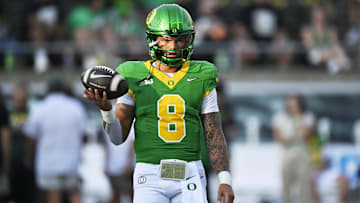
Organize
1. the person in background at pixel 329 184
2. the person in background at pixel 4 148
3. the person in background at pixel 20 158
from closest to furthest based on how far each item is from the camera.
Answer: the person in background at pixel 4 148, the person in background at pixel 20 158, the person in background at pixel 329 184

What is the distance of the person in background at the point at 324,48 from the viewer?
14.2 meters

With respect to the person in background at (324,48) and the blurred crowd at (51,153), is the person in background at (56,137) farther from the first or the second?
A: the person in background at (324,48)

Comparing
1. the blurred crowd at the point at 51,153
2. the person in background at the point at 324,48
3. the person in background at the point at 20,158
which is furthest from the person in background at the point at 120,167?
the person in background at the point at 324,48

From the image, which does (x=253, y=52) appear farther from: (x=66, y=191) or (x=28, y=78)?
(x=66, y=191)

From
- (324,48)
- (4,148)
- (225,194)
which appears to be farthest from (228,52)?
(225,194)

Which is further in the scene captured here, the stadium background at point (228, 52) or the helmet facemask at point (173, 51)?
the stadium background at point (228, 52)

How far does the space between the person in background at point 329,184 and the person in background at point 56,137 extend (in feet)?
13.0

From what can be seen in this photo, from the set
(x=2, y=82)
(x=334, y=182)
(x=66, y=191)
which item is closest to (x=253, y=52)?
(x=334, y=182)

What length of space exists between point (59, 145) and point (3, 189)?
0.90 metres

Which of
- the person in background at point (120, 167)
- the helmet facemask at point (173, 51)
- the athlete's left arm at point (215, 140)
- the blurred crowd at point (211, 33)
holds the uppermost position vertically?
the blurred crowd at point (211, 33)

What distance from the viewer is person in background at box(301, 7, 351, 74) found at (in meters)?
14.2

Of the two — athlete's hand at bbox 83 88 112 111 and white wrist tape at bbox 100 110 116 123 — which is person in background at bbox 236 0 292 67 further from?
athlete's hand at bbox 83 88 112 111

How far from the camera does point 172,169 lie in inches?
187

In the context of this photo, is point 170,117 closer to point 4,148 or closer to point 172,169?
point 172,169
